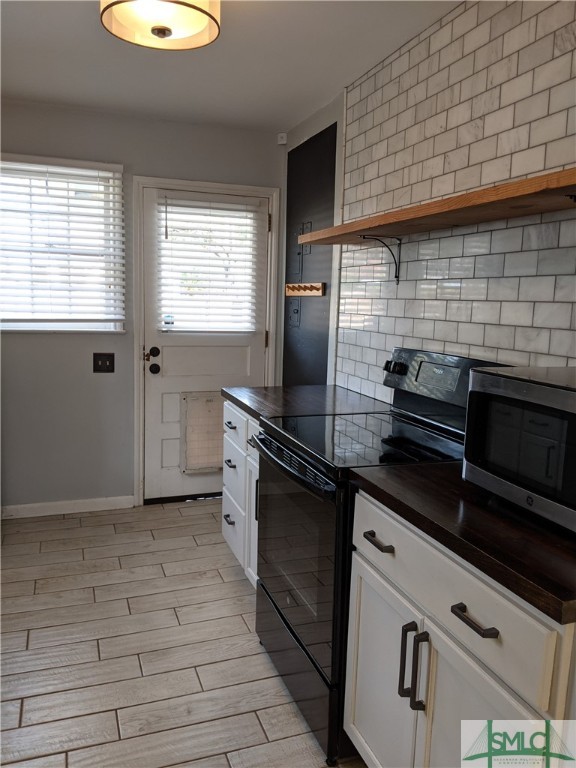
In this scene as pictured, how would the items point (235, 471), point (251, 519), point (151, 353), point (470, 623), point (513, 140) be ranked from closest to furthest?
point (470, 623)
point (513, 140)
point (251, 519)
point (235, 471)
point (151, 353)

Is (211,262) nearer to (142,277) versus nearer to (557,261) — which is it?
(142,277)

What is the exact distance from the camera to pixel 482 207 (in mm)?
1691

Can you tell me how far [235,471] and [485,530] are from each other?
186 centimetres

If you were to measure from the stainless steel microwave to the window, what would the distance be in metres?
2.87

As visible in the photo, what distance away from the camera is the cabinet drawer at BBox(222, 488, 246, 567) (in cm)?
289

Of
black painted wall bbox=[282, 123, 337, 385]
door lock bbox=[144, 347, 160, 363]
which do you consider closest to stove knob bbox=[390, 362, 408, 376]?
black painted wall bbox=[282, 123, 337, 385]

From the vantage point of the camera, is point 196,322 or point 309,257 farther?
point 196,322

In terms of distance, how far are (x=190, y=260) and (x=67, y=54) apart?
1.43m

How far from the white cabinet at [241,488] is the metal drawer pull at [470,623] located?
1440mm

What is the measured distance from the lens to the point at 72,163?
360cm

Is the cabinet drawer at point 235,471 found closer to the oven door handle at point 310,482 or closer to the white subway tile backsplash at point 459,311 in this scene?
the oven door handle at point 310,482

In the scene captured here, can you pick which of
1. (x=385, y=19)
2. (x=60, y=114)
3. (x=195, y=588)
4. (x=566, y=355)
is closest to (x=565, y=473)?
(x=566, y=355)

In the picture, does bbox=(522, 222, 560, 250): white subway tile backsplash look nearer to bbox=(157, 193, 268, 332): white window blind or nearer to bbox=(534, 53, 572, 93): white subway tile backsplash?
bbox=(534, 53, 572, 93): white subway tile backsplash

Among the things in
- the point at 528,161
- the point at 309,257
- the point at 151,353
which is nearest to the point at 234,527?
the point at 151,353
